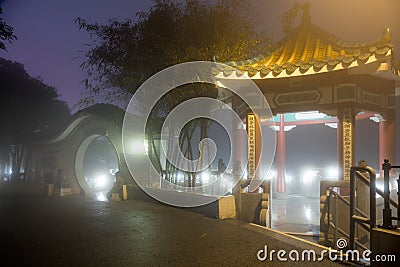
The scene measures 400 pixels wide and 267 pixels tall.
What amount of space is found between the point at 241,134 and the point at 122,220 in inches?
245

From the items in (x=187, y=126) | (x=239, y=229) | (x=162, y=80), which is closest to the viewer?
(x=239, y=229)

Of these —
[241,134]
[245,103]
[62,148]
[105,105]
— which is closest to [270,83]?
[245,103]

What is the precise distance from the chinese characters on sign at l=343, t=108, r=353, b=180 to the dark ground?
3.17 metres

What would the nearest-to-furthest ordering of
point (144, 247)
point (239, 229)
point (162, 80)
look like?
point (144, 247), point (239, 229), point (162, 80)

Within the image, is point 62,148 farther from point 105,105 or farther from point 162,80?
point 162,80

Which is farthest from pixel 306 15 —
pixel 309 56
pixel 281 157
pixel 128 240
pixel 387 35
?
pixel 128 240

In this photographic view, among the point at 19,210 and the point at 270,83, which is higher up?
the point at 270,83

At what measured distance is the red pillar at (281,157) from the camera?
14938 millimetres

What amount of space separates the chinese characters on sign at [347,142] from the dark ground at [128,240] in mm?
3165

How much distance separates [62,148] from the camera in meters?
15.6
